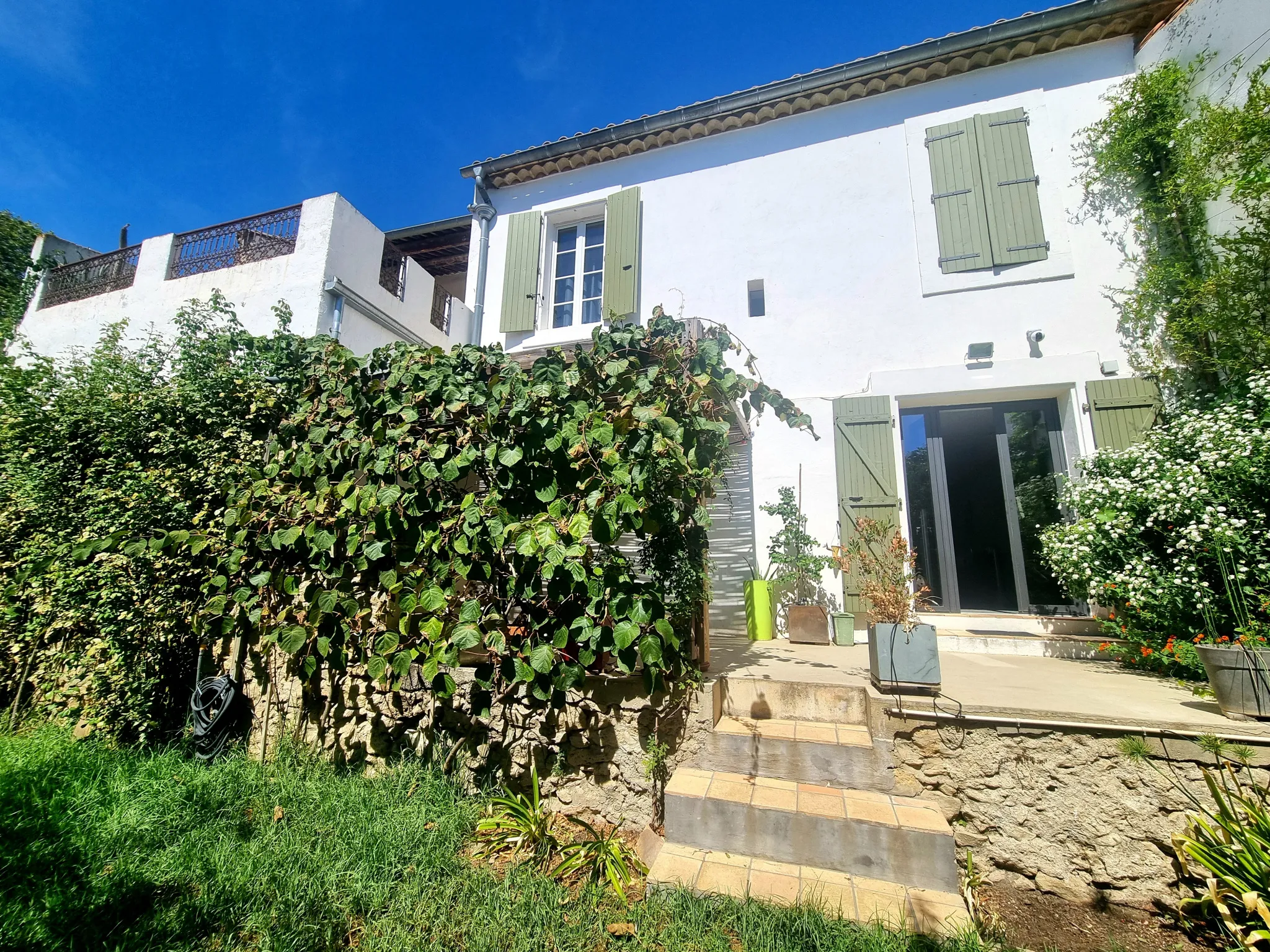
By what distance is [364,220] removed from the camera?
321 inches

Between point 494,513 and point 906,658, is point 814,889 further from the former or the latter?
point 494,513

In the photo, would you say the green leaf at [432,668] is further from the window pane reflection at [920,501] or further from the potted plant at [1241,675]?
the window pane reflection at [920,501]

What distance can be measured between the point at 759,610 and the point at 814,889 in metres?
3.12

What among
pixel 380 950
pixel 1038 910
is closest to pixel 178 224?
pixel 380 950

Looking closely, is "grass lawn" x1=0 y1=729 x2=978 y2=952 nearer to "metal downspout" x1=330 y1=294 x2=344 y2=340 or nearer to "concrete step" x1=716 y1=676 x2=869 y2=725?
"concrete step" x1=716 y1=676 x2=869 y2=725

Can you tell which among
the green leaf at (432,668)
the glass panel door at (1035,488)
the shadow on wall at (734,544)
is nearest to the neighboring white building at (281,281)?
the shadow on wall at (734,544)

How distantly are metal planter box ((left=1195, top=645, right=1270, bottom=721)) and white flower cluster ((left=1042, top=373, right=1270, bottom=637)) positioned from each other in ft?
2.43

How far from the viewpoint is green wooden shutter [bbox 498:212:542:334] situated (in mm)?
6980

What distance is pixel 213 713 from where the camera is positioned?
3.27 m

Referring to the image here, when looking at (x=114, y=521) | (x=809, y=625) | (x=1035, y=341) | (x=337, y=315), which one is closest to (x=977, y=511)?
(x=1035, y=341)

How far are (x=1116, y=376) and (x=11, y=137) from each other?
589 inches

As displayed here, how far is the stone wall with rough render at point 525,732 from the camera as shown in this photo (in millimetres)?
2668

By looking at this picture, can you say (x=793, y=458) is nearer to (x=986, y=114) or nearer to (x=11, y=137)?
(x=986, y=114)

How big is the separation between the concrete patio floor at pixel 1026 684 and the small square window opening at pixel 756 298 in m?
3.81
